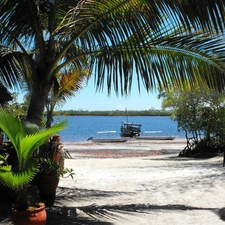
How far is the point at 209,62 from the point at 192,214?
2.67m

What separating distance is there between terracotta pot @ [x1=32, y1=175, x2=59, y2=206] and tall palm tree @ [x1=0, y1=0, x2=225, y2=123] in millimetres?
892

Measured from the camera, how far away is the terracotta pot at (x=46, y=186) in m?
5.14

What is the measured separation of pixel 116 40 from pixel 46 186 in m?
2.37

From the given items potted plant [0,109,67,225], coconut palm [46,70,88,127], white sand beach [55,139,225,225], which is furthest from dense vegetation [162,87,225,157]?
potted plant [0,109,67,225]

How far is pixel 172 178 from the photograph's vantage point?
A: 7816mm

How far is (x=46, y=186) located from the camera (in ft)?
17.0

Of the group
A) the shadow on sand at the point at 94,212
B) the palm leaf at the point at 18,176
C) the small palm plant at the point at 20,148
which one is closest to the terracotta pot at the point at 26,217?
the small palm plant at the point at 20,148

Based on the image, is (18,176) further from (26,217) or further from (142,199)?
(142,199)

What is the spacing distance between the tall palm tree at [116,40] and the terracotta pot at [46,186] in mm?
892

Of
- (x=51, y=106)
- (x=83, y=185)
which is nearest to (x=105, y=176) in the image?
(x=83, y=185)

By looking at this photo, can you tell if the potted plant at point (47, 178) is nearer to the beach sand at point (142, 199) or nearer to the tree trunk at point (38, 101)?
the beach sand at point (142, 199)

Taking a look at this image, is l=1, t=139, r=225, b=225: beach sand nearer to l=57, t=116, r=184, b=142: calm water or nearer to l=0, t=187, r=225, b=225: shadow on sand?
l=0, t=187, r=225, b=225: shadow on sand

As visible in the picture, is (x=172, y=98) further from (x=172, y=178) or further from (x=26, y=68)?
(x=26, y=68)

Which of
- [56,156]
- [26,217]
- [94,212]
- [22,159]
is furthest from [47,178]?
[22,159]
